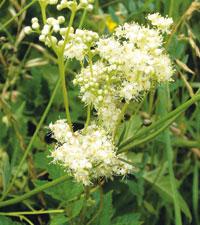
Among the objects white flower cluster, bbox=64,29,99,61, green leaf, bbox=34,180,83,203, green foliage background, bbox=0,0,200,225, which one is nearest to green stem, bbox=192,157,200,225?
green foliage background, bbox=0,0,200,225

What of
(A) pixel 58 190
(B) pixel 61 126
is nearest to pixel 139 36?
(B) pixel 61 126

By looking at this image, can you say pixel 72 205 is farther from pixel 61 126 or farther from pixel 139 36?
pixel 139 36

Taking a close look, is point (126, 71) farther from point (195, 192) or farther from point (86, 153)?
point (195, 192)

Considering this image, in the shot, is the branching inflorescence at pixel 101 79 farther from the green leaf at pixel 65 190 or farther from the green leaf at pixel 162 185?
the green leaf at pixel 162 185

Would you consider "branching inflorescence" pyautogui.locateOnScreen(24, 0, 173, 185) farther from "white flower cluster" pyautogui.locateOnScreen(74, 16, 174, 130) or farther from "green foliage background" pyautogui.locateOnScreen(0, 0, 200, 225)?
"green foliage background" pyautogui.locateOnScreen(0, 0, 200, 225)

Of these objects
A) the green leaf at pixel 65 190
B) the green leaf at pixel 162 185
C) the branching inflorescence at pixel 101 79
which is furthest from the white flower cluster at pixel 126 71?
the green leaf at pixel 162 185

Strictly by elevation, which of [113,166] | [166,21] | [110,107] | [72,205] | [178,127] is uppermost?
[166,21]
